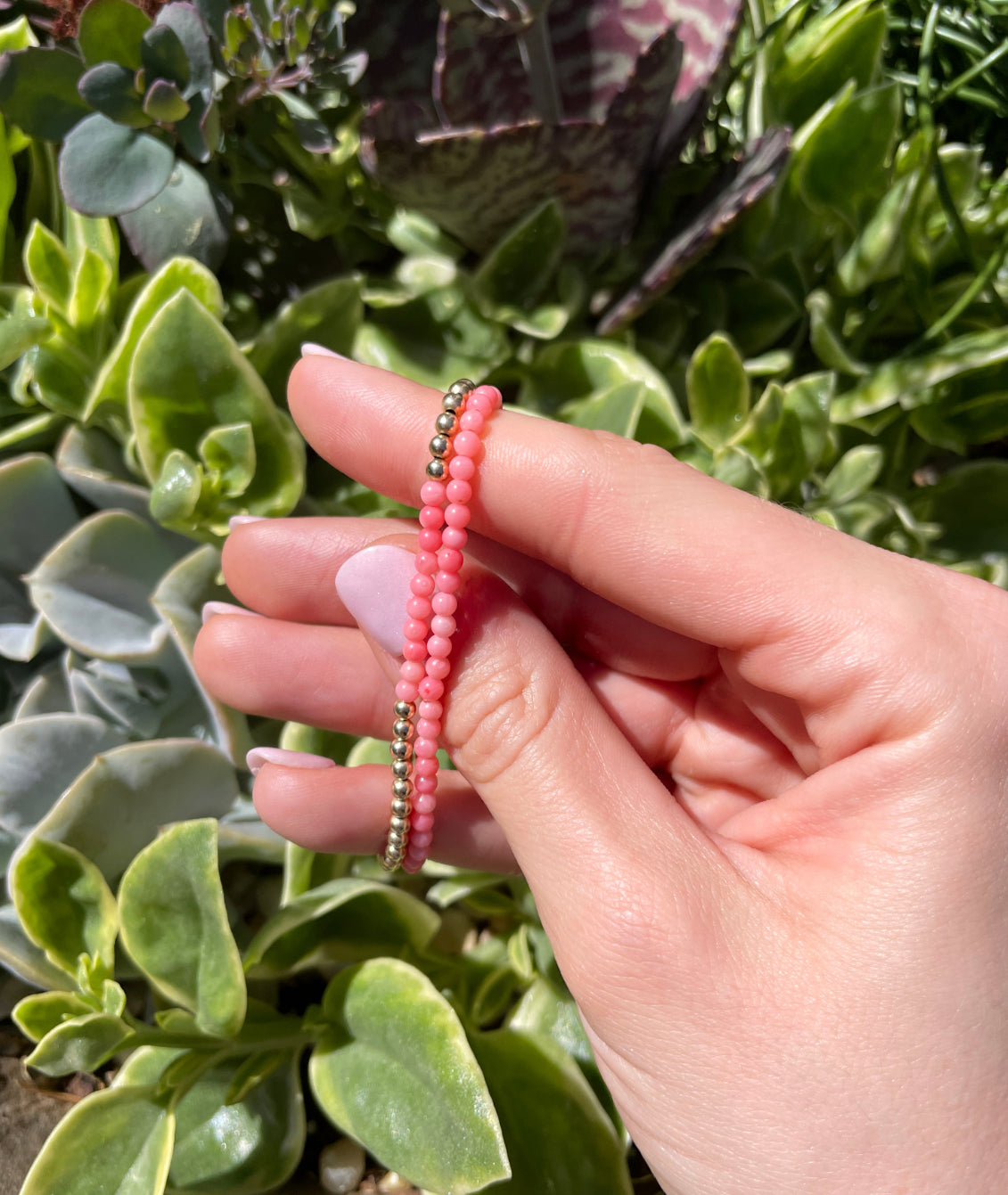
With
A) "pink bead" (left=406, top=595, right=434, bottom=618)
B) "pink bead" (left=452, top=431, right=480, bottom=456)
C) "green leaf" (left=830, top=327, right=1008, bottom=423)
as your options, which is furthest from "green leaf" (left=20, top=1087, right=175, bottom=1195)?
"green leaf" (left=830, top=327, right=1008, bottom=423)

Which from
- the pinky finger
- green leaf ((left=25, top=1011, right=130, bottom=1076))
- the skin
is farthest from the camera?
the pinky finger

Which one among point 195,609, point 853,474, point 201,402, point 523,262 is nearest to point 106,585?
point 195,609

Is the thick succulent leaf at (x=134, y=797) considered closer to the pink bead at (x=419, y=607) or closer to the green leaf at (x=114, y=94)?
the pink bead at (x=419, y=607)

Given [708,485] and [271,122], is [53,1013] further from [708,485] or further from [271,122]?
[271,122]

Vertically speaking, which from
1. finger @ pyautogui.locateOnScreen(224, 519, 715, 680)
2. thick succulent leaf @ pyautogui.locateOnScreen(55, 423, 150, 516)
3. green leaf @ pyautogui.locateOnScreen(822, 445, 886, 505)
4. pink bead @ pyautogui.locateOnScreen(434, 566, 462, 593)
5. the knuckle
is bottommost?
thick succulent leaf @ pyautogui.locateOnScreen(55, 423, 150, 516)

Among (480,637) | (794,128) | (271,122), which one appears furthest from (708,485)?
(794,128)

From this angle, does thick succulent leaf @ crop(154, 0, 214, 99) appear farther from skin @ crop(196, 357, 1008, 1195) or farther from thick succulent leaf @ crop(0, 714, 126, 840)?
thick succulent leaf @ crop(0, 714, 126, 840)
